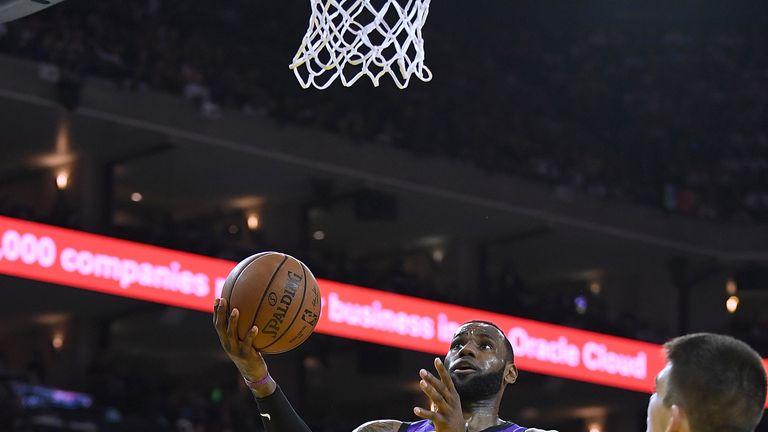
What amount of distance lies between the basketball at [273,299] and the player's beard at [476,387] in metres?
0.46

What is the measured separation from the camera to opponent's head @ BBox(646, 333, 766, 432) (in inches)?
78.2

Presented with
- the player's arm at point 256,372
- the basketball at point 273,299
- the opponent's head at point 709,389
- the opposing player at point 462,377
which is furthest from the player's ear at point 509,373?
the opponent's head at point 709,389

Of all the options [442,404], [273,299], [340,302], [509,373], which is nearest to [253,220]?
[340,302]

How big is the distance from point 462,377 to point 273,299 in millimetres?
614

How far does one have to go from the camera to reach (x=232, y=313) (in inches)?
130

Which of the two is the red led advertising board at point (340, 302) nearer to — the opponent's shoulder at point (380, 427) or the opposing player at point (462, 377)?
the opposing player at point (462, 377)

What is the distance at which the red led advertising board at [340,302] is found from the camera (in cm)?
1173

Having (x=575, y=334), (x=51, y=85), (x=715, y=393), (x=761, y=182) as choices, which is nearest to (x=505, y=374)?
(x=715, y=393)

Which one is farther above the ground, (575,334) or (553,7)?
(553,7)

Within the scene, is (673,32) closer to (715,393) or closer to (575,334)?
(575,334)

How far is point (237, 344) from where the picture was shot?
334 cm

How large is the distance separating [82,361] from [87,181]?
2113 millimetres

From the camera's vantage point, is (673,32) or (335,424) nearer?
(335,424)

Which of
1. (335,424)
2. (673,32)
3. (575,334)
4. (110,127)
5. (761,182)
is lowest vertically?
(335,424)
